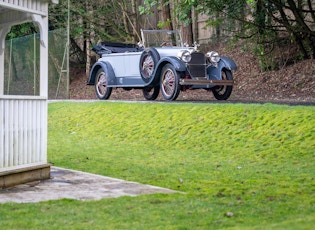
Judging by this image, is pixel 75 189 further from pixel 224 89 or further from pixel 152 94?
pixel 152 94

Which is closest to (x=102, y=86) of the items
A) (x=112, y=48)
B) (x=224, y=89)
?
(x=112, y=48)

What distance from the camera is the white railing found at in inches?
332

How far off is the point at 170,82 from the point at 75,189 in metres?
8.55

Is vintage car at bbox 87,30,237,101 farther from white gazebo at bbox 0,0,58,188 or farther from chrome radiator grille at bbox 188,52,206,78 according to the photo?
white gazebo at bbox 0,0,58,188

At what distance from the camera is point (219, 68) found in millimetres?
16469

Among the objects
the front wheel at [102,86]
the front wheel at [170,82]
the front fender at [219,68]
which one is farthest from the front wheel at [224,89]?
the front wheel at [102,86]

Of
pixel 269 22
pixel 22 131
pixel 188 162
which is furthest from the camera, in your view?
pixel 269 22

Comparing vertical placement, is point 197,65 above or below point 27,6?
below

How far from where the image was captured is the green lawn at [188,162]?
6.14 m

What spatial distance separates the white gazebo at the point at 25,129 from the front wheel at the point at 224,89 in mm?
7993

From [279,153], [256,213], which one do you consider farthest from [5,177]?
[279,153]

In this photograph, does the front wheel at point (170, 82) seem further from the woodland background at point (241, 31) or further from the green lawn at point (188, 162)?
the woodland background at point (241, 31)

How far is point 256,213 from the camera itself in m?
6.34

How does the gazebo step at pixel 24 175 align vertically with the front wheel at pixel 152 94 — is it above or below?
below
